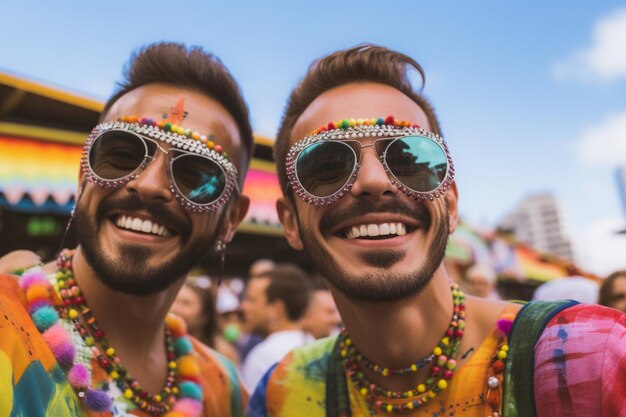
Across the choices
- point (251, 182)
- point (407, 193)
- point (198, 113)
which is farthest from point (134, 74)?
point (251, 182)

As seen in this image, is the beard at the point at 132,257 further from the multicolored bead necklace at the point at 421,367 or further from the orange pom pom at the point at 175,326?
the multicolored bead necklace at the point at 421,367

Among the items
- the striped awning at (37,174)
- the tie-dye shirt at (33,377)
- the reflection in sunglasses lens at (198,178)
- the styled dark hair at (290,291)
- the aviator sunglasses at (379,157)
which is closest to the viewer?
the tie-dye shirt at (33,377)

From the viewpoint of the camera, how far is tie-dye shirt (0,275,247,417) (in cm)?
129

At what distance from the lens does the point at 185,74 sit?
2.38m

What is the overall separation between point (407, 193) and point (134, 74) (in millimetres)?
1444

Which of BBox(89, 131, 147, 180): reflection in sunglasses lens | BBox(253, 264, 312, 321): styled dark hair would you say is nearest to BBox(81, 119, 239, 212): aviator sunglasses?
BBox(89, 131, 147, 180): reflection in sunglasses lens

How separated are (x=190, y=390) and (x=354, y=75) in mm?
1531

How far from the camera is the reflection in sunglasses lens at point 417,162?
71.7 inches

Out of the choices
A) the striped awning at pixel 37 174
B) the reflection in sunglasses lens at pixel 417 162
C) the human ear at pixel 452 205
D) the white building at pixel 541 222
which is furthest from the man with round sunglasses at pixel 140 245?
the white building at pixel 541 222

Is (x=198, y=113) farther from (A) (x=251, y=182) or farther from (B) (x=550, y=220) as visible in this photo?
(B) (x=550, y=220)

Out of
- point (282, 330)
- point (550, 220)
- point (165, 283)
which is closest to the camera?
point (165, 283)

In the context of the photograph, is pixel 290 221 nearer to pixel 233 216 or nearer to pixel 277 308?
pixel 233 216

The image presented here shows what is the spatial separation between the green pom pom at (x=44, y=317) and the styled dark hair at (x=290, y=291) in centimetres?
239

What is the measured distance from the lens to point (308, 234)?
1.94 meters
